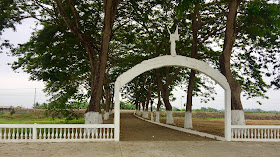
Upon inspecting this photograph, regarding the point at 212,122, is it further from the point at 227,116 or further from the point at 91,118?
the point at 91,118

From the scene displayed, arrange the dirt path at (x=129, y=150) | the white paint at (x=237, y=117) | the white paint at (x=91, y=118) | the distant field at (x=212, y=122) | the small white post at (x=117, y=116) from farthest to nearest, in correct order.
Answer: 1. the distant field at (x=212, y=122)
2. the white paint at (x=237, y=117)
3. the white paint at (x=91, y=118)
4. the small white post at (x=117, y=116)
5. the dirt path at (x=129, y=150)

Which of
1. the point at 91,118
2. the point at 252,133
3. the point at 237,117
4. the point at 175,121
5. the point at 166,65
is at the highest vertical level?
the point at 166,65

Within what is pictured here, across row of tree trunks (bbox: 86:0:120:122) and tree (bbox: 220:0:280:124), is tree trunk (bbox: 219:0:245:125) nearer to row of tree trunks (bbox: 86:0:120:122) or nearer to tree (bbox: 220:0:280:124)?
tree (bbox: 220:0:280:124)

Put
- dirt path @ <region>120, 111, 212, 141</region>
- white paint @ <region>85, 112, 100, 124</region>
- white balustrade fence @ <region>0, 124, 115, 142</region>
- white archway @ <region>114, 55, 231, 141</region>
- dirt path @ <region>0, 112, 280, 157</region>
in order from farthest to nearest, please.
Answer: white paint @ <region>85, 112, 100, 124</region> < dirt path @ <region>120, 111, 212, 141</region> < white archway @ <region>114, 55, 231, 141</region> < white balustrade fence @ <region>0, 124, 115, 142</region> < dirt path @ <region>0, 112, 280, 157</region>

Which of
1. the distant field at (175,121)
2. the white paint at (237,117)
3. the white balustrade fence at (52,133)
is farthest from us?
the distant field at (175,121)

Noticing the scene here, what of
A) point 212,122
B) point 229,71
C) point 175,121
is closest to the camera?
point 229,71

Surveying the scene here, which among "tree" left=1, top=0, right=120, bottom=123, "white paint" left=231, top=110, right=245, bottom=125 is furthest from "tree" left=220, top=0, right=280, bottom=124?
"tree" left=1, top=0, right=120, bottom=123

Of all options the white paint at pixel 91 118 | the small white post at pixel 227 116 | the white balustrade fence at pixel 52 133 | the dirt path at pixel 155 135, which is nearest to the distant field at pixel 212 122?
the dirt path at pixel 155 135

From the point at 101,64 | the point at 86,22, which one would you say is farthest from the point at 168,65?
the point at 86,22

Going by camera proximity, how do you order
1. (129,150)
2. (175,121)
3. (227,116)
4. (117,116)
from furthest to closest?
(175,121) < (227,116) < (117,116) < (129,150)

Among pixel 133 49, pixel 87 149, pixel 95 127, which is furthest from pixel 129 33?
pixel 87 149

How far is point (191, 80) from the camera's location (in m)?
17.8

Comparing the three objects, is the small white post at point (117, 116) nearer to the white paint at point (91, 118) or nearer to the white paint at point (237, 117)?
the white paint at point (91, 118)

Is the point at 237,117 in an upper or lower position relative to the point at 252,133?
upper
